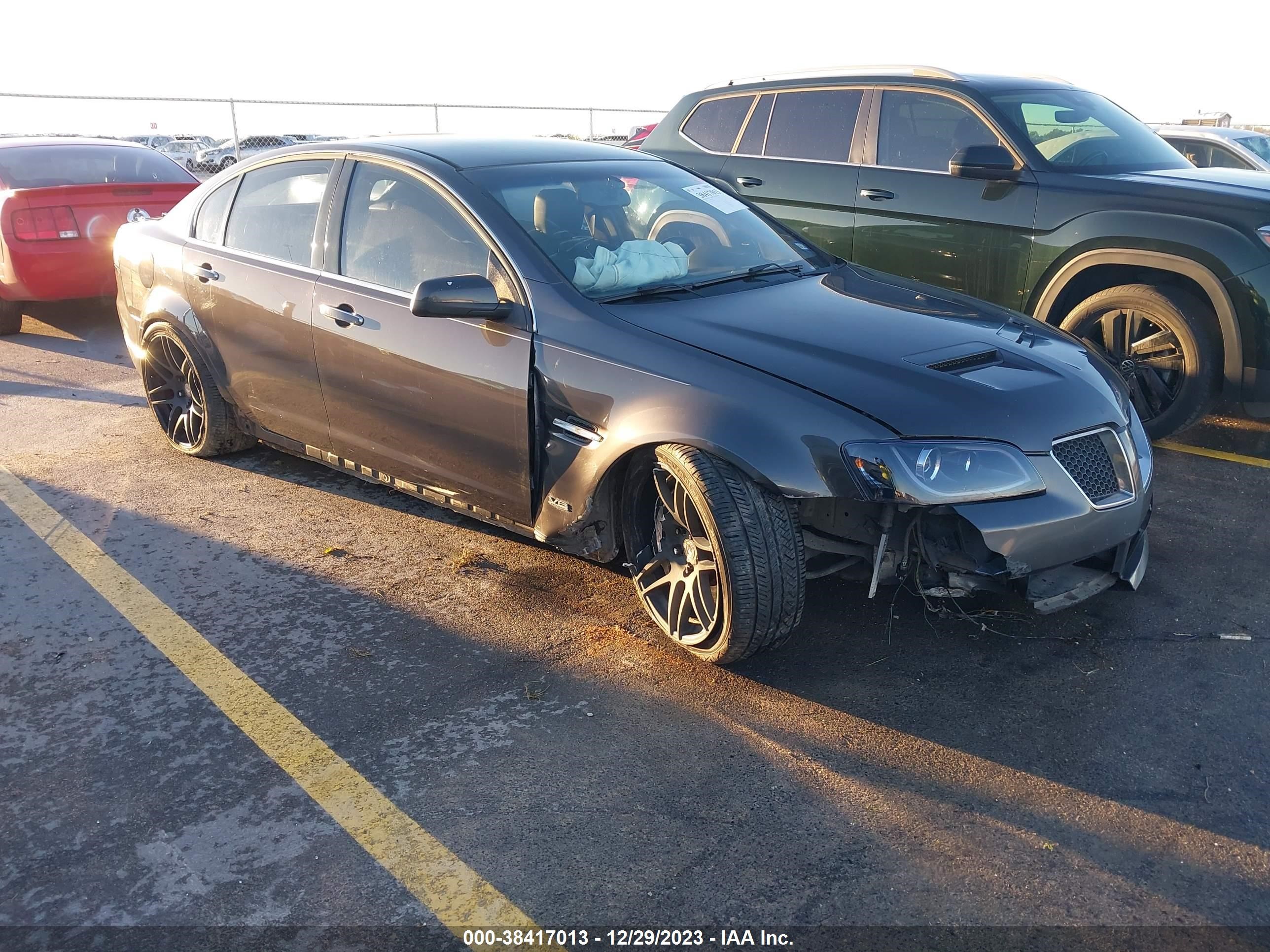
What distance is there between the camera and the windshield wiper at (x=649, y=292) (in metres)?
3.82

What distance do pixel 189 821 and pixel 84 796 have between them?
0.35 m

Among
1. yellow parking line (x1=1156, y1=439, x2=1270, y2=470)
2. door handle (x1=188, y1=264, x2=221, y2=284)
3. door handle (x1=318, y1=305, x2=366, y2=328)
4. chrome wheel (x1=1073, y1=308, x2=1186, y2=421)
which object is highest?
door handle (x1=188, y1=264, x2=221, y2=284)

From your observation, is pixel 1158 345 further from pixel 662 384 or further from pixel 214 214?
pixel 214 214

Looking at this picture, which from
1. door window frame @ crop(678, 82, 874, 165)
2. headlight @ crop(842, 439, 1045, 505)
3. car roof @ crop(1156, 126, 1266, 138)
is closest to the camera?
headlight @ crop(842, 439, 1045, 505)

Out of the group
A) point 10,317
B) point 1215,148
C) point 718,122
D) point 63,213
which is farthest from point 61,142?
point 1215,148

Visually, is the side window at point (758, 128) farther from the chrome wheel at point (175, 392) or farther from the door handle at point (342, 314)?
the chrome wheel at point (175, 392)

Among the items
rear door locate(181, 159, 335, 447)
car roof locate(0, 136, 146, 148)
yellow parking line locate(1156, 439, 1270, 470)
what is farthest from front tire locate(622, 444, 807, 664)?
car roof locate(0, 136, 146, 148)

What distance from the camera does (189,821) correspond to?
280cm

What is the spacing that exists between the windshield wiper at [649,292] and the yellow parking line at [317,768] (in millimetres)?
1736

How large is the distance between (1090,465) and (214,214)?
13.7 feet

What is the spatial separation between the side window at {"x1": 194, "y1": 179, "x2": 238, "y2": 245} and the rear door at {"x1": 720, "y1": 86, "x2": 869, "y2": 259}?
3054 millimetres

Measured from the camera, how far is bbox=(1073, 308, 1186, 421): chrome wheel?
561 cm

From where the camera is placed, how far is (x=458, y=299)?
374 centimetres

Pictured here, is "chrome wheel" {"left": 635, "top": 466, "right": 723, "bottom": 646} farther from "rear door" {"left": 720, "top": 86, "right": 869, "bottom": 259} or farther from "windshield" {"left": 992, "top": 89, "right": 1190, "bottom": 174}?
"windshield" {"left": 992, "top": 89, "right": 1190, "bottom": 174}
